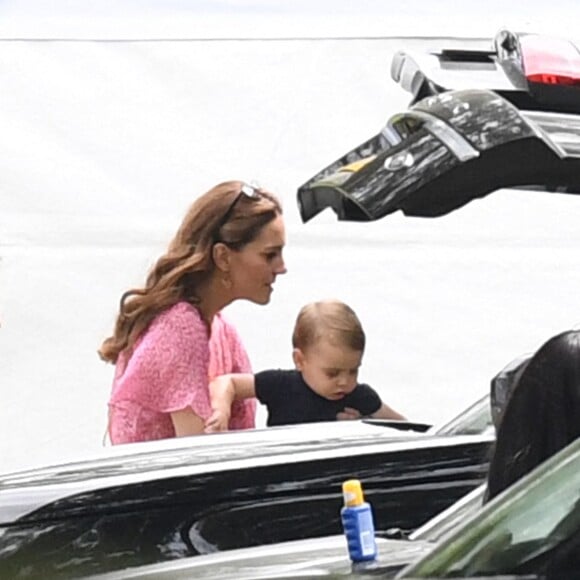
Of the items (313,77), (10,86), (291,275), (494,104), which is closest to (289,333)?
(291,275)

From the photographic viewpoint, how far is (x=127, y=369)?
452 cm

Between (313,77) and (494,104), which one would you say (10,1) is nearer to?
(313,77)

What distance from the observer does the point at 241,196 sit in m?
4.71

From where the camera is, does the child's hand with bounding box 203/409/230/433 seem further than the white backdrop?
No

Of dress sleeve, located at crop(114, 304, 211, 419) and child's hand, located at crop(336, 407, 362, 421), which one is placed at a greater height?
dress sleeve, located at crop(114, 304, 211, 419)

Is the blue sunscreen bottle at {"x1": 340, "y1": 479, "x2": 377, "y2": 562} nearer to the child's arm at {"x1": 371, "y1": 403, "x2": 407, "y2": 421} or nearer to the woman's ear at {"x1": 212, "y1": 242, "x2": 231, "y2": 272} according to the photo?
the woman's ear at {"x1": 212, "y1": 242, "x2": 231, "y2": 272}

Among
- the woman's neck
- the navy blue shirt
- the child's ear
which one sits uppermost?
the woman's neck

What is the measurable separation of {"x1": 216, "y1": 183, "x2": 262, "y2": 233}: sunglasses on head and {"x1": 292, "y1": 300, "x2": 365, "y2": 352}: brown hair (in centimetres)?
59

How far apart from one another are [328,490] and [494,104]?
0.97 meters

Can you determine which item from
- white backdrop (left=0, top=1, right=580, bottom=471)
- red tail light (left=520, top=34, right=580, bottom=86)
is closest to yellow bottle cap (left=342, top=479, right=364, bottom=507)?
red tail light (left=520, top=34, right=580, bottom=86)

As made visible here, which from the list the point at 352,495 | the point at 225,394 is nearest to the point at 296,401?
the point at 225,394

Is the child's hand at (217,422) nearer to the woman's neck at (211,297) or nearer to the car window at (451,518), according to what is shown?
the woman's neck at (211,297)

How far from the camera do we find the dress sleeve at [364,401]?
5207mm

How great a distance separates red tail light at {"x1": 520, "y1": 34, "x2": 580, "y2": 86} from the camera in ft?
9.92
